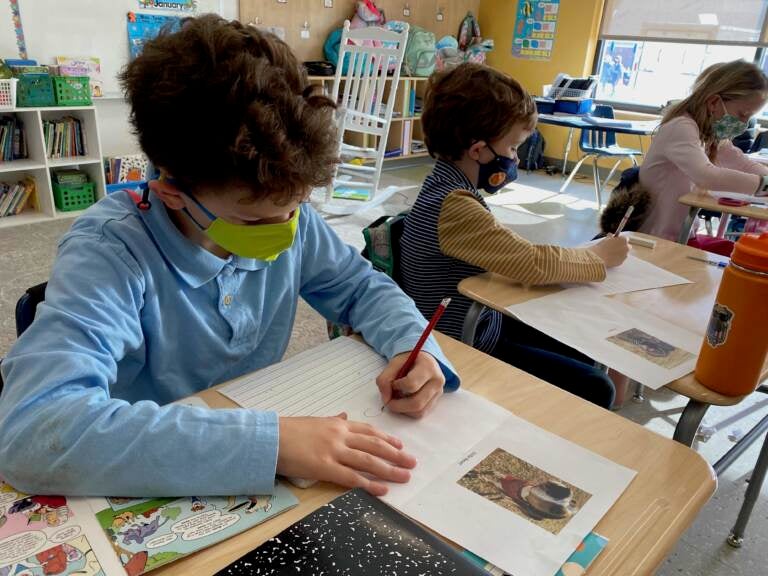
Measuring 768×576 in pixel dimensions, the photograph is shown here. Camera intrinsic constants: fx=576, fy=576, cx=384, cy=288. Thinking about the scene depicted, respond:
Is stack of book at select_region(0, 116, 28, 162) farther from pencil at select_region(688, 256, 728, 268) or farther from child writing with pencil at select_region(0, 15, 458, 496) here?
pencil at select_region(688, 256, 728, 268)

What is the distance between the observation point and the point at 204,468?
574 millimetres

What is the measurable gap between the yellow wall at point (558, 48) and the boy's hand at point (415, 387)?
523 cm

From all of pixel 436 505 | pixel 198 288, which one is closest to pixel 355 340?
pixel 198 288

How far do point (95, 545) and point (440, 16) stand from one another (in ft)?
20.1

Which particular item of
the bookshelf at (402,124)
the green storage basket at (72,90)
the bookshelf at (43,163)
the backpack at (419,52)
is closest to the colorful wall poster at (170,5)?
the green storage basket at (72,90)

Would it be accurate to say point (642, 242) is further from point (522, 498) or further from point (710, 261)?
point (522, 498)

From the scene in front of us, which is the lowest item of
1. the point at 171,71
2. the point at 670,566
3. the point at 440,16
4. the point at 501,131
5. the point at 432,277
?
the point at 670,566

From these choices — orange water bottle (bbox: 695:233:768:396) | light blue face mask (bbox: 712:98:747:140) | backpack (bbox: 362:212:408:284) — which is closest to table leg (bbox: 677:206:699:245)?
light blue face mask (bbox: 712:98:747:140)

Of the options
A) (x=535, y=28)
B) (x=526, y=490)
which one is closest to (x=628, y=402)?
(x=526, y=490)

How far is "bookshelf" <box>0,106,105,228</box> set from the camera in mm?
3346

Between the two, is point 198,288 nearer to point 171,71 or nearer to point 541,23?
point 171,71

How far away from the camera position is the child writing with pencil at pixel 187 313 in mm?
568

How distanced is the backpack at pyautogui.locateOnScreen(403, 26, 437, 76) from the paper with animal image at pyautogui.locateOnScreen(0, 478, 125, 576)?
17.2 feet

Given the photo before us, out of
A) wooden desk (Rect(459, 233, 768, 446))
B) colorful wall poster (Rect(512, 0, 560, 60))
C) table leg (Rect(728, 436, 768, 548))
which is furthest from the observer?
colorful wall poster (Rect(512, 0, 560, 60))
